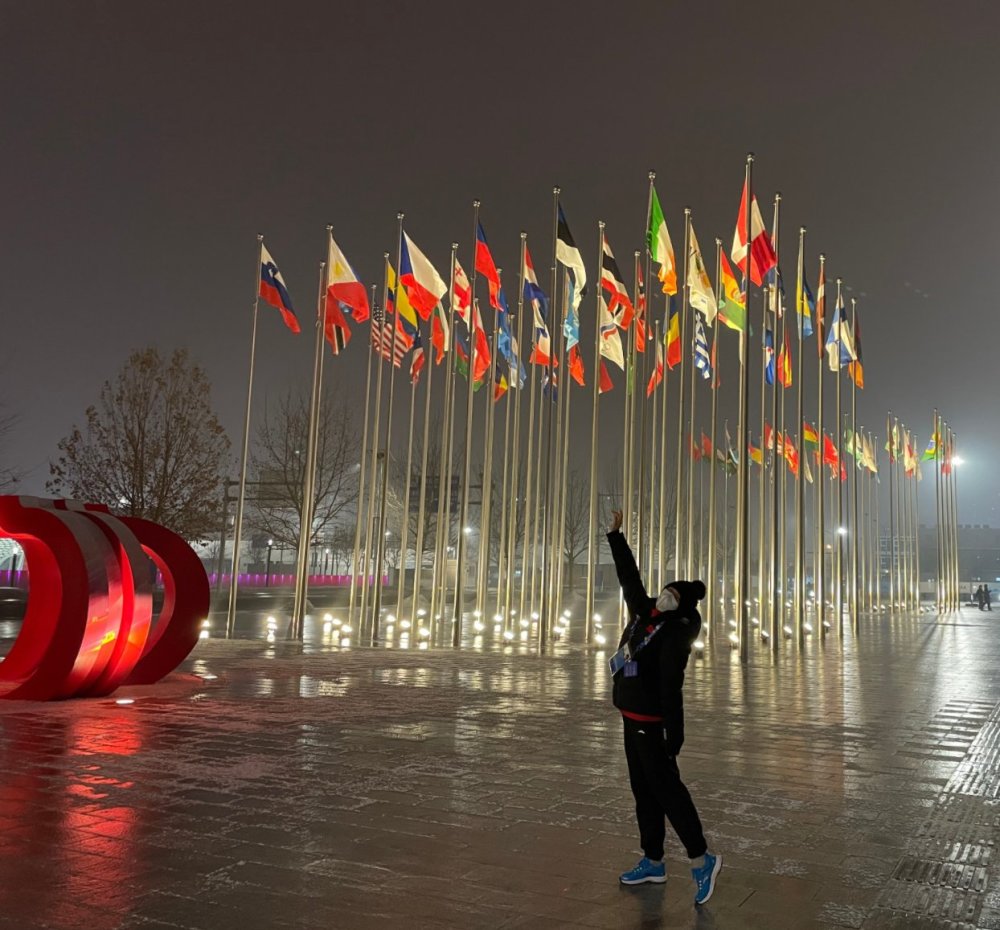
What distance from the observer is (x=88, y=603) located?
470 inches

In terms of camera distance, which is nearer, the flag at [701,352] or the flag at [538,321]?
the flag at [538,321]

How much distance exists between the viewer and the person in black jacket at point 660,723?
16.7 feet

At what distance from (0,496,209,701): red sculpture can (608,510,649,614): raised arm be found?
8409 mm

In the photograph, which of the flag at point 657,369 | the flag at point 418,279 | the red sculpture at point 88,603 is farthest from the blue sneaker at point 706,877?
the flag at point 657,369

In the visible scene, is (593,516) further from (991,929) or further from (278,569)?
(278,569)

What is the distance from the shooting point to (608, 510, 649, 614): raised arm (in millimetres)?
5746

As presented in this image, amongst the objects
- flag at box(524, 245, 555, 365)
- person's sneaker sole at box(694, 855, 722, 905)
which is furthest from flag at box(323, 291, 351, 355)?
person's sneaker sole at box(694, 855, 722, 905)

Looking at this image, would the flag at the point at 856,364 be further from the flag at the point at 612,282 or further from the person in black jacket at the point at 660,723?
the person in black jacket at the point at 660,723

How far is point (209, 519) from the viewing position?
38.1 meters

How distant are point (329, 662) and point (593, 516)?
739cm

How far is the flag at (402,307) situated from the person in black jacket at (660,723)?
17982 mm

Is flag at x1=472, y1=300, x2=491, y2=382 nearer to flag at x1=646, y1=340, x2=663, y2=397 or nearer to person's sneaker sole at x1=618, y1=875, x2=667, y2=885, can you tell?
flag at x1=646, y1=340, x2=663, y2=397

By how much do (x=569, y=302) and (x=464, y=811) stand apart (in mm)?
16784

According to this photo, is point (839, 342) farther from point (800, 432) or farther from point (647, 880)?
point (647, 880)
